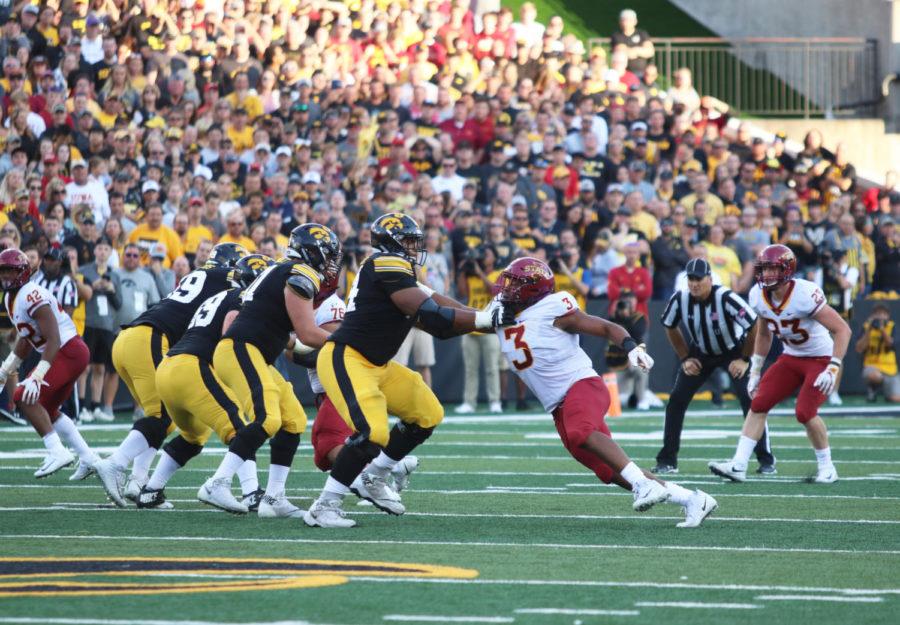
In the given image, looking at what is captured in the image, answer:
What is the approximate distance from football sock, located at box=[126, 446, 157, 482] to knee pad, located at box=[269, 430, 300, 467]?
3.53ft

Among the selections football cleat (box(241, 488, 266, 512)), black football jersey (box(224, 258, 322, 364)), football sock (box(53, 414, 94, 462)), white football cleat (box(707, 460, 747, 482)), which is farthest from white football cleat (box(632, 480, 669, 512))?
football sock (box(53, 414, 94, 462))

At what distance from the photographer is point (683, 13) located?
28141 millimetres

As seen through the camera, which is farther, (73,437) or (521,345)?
(73,437)

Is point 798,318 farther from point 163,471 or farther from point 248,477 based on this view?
point 163,471

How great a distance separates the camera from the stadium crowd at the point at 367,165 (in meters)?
15.6

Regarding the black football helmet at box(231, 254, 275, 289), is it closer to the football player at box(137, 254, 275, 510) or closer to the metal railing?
the football player at box(137, 254, 275, 510)

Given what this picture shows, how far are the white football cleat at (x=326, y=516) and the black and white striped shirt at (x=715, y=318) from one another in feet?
13.3

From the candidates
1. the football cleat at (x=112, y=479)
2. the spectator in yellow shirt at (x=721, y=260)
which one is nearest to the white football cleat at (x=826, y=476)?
the football cleat at (x=112, y=479)

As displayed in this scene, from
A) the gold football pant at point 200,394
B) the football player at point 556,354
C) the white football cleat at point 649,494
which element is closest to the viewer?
the white football cleat at point 649,494

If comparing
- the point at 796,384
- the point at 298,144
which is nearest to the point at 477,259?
the point at 298,144

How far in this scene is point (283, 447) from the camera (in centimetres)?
839

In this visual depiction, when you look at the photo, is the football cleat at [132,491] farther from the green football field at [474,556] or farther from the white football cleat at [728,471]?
the white football cleat at [728,471]

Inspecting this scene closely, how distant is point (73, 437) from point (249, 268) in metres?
1.99

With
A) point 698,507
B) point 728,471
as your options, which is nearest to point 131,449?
point 698,507
